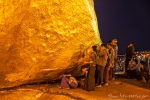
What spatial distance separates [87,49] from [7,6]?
3248 mm

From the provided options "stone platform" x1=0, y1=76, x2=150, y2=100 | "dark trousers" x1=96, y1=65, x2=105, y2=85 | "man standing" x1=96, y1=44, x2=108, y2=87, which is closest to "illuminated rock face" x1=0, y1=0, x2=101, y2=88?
"stone platform" x1=0, y1=76, x2=150, y2=100

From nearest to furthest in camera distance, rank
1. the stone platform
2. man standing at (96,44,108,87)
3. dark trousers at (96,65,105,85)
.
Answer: the stone platform, man standing at (96,44,108,87), dark trousers at (96,65,105,85)

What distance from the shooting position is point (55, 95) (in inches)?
223

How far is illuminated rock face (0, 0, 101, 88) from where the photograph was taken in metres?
5.72

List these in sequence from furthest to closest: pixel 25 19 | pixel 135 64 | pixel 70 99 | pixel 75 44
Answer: pixel 135 64, pixel 75 44, pixel 25 19, pixel 70 99

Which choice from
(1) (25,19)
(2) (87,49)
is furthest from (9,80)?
(2) (87,49)

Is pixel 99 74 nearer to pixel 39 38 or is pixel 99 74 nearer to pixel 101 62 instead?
pixel 101 62

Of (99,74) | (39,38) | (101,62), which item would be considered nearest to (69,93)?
(99,74)

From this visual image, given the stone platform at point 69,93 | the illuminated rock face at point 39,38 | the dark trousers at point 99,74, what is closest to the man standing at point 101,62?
the dark trousers at point 99,74

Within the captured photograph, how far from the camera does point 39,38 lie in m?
6.11

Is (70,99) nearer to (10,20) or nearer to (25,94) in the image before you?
(25,94)

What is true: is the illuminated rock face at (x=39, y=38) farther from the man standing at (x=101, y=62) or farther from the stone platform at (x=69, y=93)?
the man standing at (x=101, y=62)

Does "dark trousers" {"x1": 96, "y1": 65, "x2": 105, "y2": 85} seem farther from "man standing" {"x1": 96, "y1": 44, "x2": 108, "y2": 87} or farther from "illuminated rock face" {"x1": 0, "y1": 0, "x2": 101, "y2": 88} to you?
"illuminated rock face" {"x1": 0, "y1": 0, "x2": 101, "y2": 88}

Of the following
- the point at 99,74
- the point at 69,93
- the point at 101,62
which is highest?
the point at 101,62
